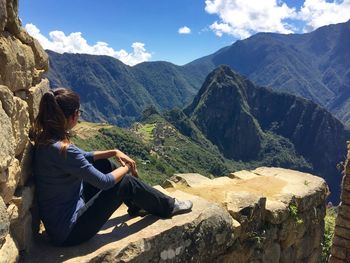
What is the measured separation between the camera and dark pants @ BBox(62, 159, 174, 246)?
559 centimetres

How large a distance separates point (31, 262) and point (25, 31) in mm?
2965

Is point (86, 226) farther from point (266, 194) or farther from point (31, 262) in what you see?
point (266, 194)

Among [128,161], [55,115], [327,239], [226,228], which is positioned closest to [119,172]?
[128,161]

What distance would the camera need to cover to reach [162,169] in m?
112

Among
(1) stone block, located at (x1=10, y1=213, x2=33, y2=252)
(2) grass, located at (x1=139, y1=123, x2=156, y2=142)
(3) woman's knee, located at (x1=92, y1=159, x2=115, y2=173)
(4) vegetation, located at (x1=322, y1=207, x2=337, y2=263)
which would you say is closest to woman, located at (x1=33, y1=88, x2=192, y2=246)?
(1) stone block, located at (x1=10, y1=213, x2=33, y2=252)

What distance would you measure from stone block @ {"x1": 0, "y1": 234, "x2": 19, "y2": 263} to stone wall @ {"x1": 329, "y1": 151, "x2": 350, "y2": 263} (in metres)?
6.39

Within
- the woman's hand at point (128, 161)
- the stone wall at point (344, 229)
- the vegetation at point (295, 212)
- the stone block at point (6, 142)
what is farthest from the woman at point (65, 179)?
the stone wall at point (344, 229)

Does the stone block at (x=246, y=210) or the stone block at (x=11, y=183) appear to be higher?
the stone block at (x=11, y=183)

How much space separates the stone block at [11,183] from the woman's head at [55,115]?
0.51 meters

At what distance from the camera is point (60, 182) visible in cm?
552

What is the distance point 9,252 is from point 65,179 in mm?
1167

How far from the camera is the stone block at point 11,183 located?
4598 mm

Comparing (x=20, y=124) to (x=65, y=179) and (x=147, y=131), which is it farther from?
(x=147, y=131)

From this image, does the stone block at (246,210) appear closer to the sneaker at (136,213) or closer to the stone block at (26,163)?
the sneaker at (136,213)
